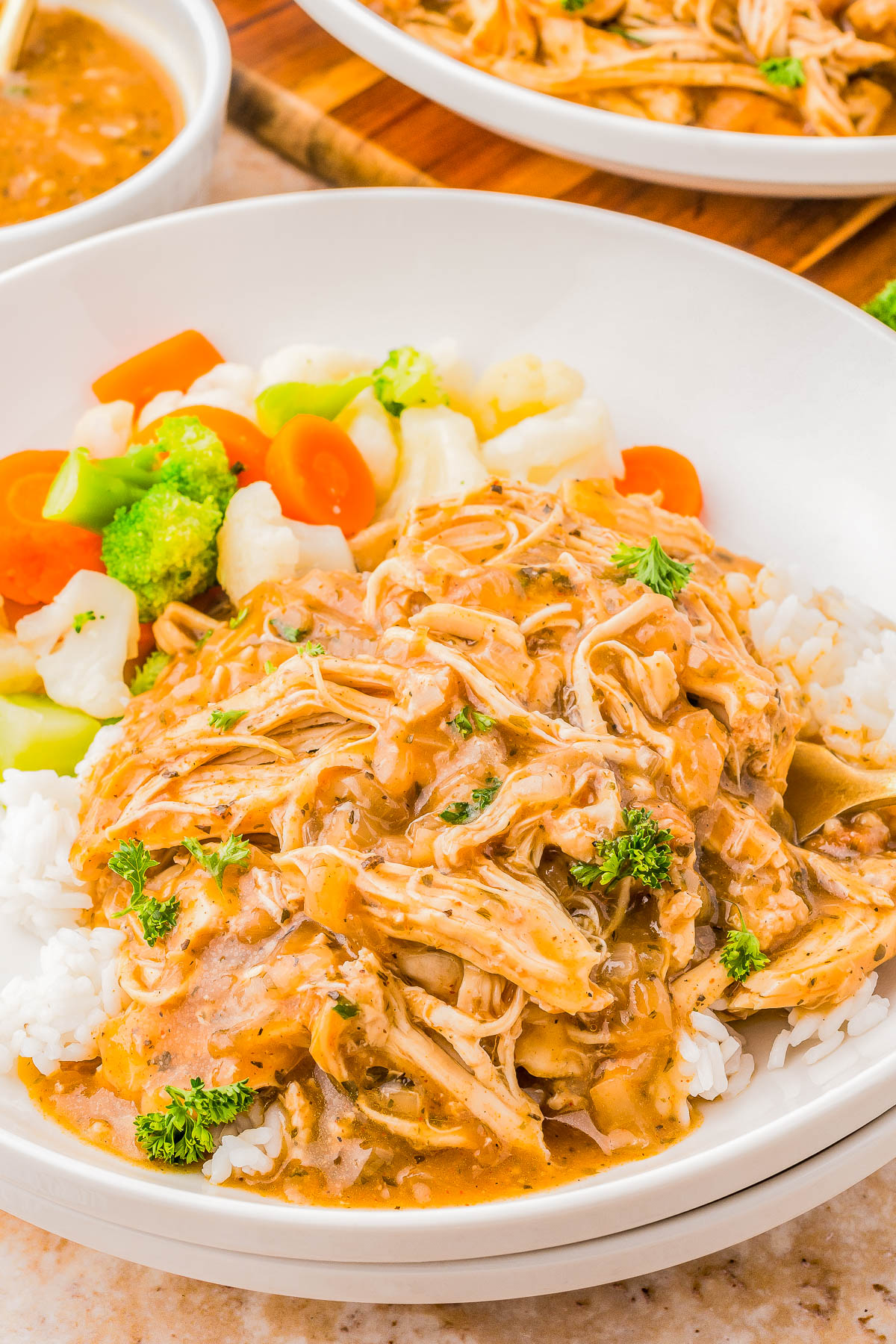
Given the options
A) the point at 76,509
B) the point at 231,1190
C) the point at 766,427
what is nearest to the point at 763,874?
the point at 231,1190

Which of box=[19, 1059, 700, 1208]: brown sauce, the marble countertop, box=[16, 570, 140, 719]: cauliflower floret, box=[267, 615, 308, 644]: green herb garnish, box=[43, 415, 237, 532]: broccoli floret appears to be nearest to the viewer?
box=[19, 1059, 700, 1208]: brown sauce

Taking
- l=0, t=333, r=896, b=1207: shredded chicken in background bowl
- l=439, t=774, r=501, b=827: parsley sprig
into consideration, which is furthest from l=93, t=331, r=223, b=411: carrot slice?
l=439, t=774, r=501, b=827: parsley sprig

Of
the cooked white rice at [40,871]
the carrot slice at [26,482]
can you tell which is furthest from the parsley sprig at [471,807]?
the carrot slice at [26,482]

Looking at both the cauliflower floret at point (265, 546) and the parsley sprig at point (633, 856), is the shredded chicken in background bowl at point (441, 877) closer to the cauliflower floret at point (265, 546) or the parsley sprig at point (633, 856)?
the parsley sprig at point (633, 856)

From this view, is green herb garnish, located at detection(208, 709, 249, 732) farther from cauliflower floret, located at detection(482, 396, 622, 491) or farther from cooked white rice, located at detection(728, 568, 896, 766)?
cooked white rice, located at detection(728, 568, 896, 766)

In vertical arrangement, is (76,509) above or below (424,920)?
below

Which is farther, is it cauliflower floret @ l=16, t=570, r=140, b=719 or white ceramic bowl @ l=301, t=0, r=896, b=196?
white ceramic bowl @ l=301, t=0, r=896, b=196

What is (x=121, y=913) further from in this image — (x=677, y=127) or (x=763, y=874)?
(x=677, y=127)
